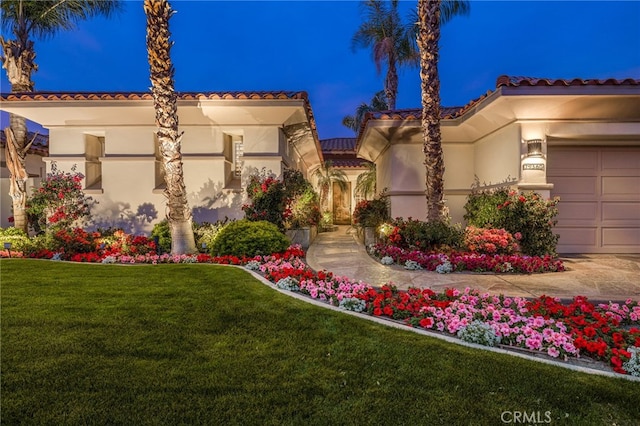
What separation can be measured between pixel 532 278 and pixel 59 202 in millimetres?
11575

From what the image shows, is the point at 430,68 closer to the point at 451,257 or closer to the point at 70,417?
the point at 451,257

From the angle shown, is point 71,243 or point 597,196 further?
point 597,196

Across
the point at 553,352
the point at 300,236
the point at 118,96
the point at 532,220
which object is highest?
the point at 118,96

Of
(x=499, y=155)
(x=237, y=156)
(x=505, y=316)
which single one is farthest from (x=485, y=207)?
(x=237, y=156)

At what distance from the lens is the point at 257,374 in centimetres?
266

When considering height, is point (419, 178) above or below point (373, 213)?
above

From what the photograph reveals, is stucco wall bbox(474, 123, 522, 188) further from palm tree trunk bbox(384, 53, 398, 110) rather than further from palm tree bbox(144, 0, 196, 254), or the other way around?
palm tree trunk bbox(384, 53, 398, 110)

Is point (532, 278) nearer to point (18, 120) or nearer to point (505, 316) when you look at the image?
point (505, 316)

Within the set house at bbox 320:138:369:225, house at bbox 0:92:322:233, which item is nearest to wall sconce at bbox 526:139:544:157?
house at bbox 0:92:322:233

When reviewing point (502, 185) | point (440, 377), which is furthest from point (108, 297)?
point (502, 185)

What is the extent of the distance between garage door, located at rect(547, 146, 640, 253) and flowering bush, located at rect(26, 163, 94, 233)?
13.0 m

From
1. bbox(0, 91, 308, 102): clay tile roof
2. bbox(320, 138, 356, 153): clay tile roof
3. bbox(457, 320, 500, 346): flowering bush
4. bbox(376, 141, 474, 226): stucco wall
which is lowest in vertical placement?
bbox(457, 320, 500, 346): flowering bush

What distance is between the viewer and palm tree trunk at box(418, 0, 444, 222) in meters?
7.75

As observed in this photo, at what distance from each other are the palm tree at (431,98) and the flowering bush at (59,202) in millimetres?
9626
